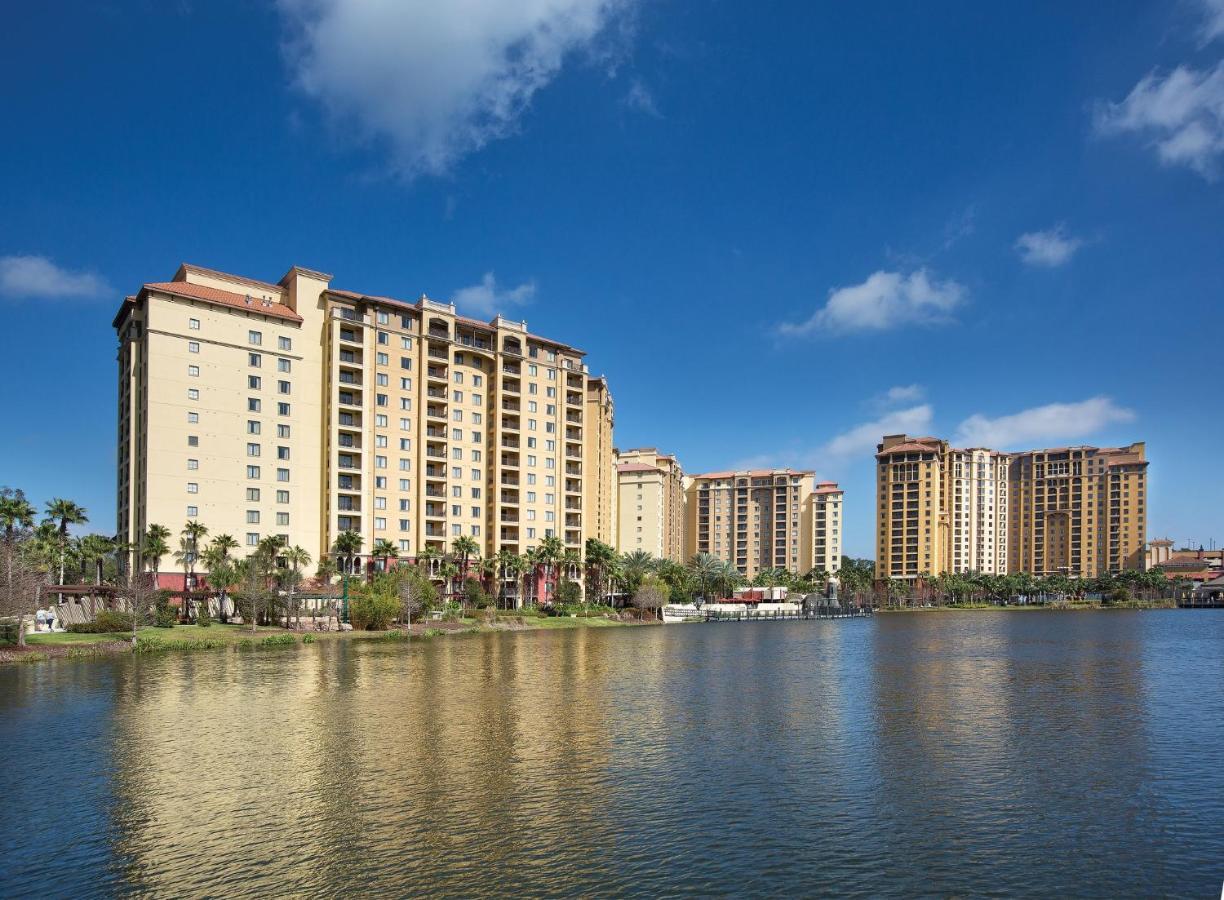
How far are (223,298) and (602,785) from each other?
4089 inches

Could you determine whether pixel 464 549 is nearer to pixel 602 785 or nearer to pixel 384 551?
pixel 384 551

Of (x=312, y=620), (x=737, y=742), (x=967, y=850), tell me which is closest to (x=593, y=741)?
(x=737, y=742)

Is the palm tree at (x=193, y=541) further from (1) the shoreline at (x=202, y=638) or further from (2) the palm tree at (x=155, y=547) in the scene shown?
(1) the shoreline at (x=202, y=638)

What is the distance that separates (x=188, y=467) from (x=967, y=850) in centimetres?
10708

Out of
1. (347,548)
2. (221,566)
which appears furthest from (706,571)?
(221,566)

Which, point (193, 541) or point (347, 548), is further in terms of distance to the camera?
point (347, 548)

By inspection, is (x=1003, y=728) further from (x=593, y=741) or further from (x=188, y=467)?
(x=188, y=467)

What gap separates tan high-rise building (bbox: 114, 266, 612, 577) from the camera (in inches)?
4262

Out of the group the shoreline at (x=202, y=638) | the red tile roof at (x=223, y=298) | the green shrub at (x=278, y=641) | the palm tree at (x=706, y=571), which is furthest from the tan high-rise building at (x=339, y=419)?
the palm tree at (x=706, y=571)

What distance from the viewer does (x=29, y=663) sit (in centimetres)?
6109

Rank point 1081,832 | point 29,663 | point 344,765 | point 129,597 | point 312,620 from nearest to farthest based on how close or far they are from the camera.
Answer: point 1081,832 → point 344,765 → point 29,663 → point 129,597 → point 312,620

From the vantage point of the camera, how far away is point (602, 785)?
2916cm

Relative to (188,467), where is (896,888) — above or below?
below

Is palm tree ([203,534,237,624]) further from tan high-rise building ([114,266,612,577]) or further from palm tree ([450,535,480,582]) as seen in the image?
palm tree ([450,535,480,582])
